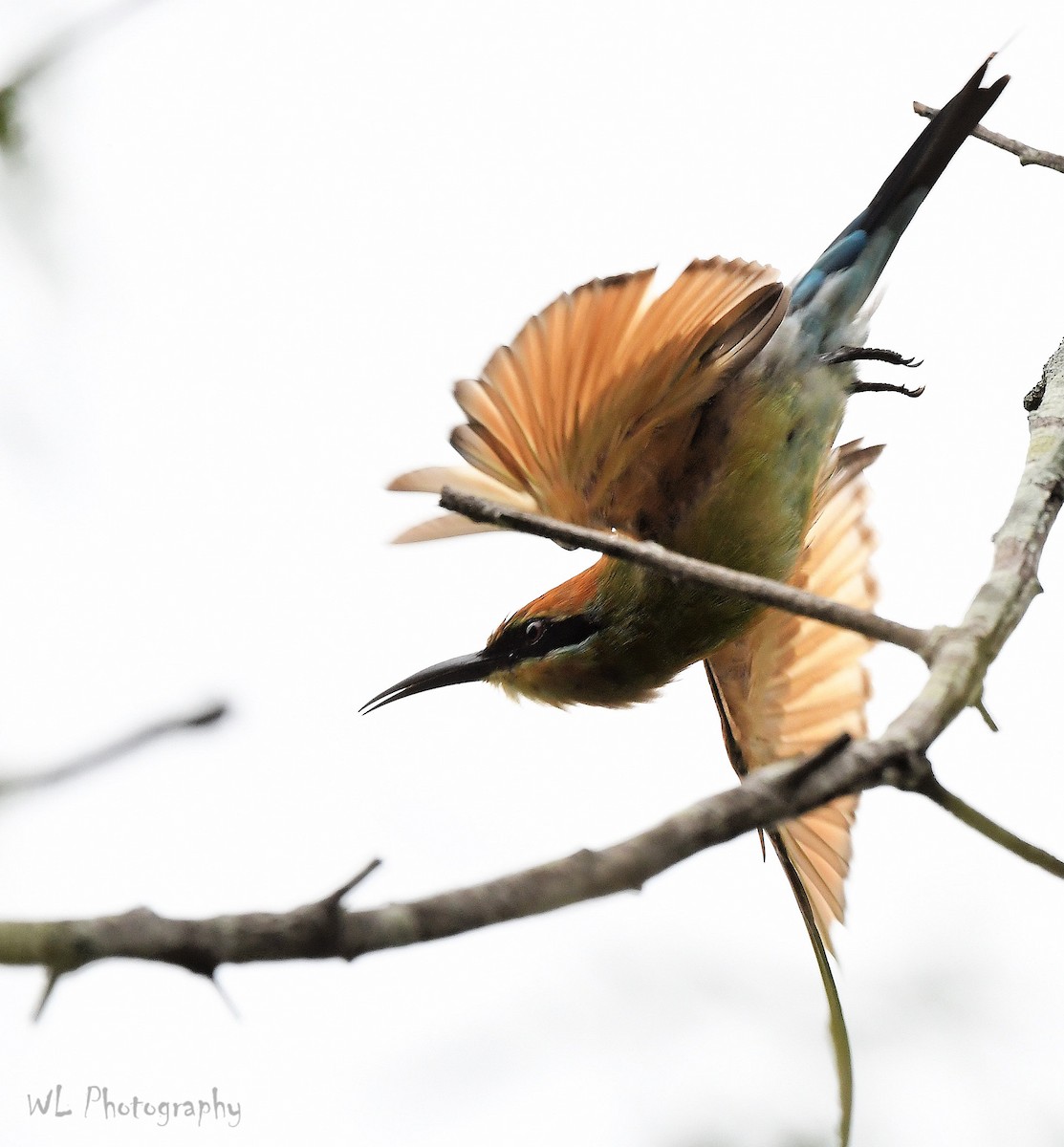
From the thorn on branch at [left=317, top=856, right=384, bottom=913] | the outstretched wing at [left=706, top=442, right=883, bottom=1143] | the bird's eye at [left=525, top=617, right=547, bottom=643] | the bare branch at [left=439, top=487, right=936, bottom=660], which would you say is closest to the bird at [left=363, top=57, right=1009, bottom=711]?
the bird's eye at [left=525, top=617, right=547, bottom=643]

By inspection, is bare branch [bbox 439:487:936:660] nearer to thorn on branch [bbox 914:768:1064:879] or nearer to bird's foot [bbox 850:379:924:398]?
thorn on branch [bbox 914:768:1064:879]

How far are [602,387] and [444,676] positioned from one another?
951 millimetres

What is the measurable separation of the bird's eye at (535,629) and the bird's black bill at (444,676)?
0.12 metres

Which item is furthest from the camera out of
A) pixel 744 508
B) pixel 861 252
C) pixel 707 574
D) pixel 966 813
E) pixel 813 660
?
pixel 813 660

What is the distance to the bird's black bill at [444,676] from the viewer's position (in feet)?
11.8

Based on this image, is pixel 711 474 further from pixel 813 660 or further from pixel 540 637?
pixel 813 660

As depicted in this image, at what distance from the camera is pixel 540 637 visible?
3.55 m

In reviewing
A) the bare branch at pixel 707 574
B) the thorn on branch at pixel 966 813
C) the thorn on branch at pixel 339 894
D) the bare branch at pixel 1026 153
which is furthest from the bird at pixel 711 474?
the thorn on branch at pixel 339 894

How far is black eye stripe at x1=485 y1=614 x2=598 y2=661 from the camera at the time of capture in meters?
3.52

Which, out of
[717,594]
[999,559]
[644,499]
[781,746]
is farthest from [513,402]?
[999,559]

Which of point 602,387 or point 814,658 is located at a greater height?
point 602,387

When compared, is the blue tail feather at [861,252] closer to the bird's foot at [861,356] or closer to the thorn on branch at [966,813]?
the bird's foot at [861,356]

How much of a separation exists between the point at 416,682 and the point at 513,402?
87 cm

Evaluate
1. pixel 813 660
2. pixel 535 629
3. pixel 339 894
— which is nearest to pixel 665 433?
pixel 535 629
